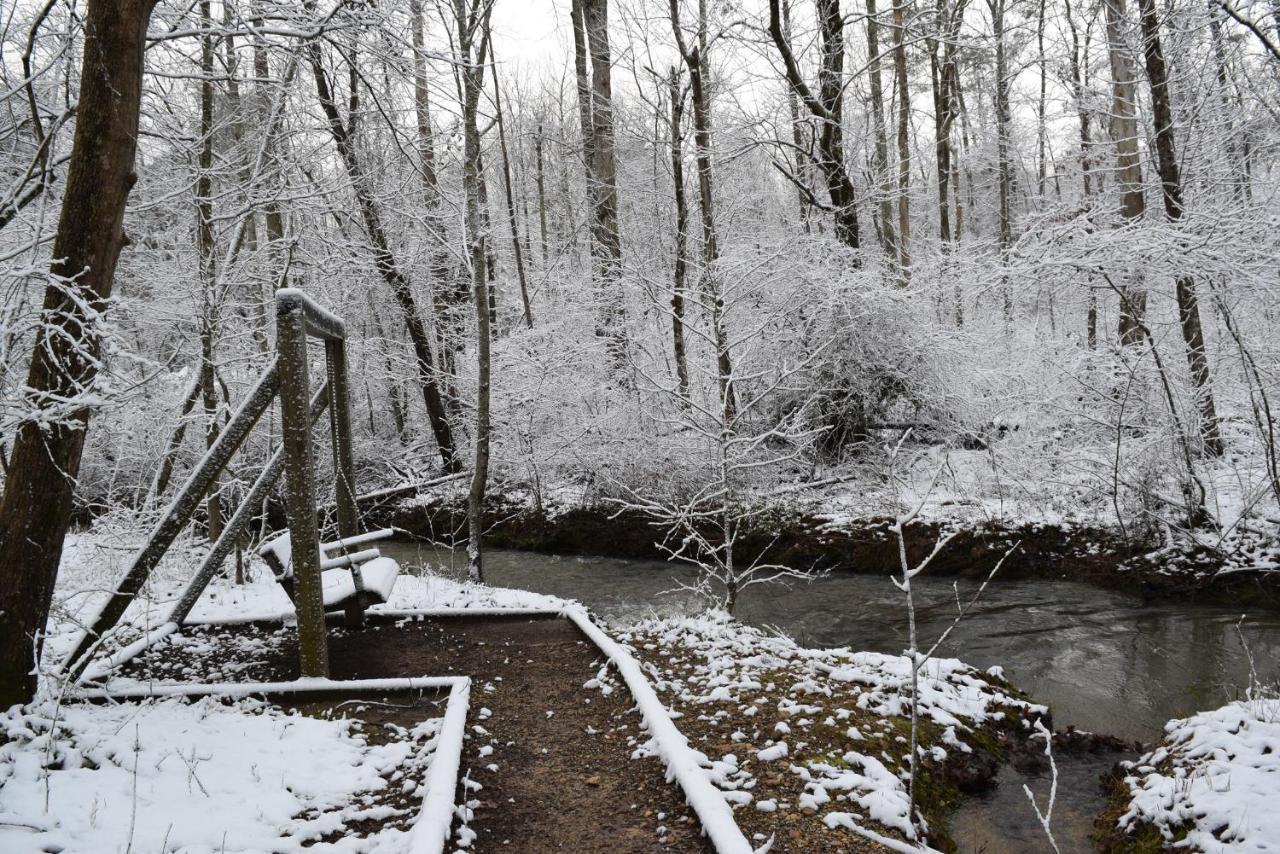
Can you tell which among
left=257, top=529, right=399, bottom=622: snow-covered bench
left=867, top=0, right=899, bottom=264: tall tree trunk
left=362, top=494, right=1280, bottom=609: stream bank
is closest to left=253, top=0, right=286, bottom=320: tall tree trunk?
left=257, top=529, right=399, bottom=622: snow-covered bench

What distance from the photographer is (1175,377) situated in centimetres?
1022

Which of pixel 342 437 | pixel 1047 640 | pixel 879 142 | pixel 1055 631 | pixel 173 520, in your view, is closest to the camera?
pixel 173 520

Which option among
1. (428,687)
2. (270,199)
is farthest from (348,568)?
(270,199)

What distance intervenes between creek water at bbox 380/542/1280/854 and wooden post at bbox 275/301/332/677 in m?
4.32

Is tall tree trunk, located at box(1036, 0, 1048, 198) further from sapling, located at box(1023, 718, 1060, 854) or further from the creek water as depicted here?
sapling, located at box(1023, 718, 1060, 854)

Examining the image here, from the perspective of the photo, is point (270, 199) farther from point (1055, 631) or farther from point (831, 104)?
point (831, 104)

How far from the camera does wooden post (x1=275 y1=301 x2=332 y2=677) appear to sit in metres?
5.24

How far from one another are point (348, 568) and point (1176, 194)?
1223 cm

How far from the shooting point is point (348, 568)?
6570 millimetres

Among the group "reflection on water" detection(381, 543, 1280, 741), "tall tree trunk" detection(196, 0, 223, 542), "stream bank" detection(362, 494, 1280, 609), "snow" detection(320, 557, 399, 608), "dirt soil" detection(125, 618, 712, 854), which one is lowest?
"reflection on water" detection(381, 543, 1280, 741)

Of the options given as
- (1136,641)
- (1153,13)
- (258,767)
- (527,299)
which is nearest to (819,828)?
(258,767)

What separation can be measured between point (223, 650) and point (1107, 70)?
16983mm

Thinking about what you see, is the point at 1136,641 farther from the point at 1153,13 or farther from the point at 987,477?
the point at 1153,13

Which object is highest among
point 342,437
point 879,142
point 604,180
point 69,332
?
point 879,142
